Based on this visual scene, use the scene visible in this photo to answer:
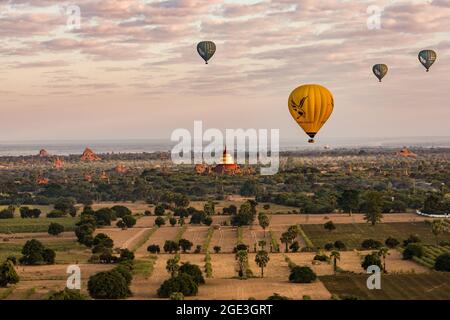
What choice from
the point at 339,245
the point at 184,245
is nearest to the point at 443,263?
the point at 339,245

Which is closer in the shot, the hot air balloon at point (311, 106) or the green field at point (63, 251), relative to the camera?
the hot air balloon at point (311, 106)

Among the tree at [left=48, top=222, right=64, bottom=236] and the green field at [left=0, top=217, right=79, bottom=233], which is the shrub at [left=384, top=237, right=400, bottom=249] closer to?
the tree at [left=48, top=222, right=64, bottom=236]

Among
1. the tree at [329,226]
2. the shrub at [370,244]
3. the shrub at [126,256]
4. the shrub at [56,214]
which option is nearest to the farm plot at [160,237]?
the shrub at [126,256]

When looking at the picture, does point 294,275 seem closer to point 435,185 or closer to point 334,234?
point 334,234

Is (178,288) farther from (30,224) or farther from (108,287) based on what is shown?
(30,224)

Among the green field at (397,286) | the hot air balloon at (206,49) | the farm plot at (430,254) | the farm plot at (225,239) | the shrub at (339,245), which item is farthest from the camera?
the hot air balloon at (206,49)

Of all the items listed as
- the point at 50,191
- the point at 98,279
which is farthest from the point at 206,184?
the point at 98,279

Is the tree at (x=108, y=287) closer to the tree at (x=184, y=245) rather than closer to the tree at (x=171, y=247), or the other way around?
the tree at (x=171, y=247)
